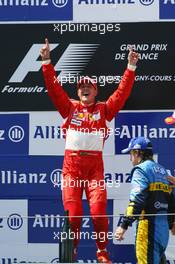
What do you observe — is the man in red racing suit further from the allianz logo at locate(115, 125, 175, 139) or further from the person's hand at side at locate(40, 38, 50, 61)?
the allianz logo at locate(115, 125, 175, 139)

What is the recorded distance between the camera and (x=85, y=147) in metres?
4.72

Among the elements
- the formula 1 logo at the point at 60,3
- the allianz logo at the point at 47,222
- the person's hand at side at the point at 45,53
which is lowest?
the allianz logo at the point at 47,222

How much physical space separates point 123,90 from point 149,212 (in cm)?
103

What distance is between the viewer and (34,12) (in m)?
5.03

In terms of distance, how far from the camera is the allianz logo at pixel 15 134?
503 centimetres

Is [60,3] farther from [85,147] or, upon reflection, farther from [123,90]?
[85,147]

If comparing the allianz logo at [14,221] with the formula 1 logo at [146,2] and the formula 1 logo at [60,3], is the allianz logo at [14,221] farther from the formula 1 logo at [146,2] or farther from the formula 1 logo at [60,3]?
the formula 1 logo at [146,2]

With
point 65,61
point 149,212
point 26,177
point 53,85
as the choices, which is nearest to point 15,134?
point 26,177

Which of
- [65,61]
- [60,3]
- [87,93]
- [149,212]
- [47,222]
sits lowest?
[47,222]

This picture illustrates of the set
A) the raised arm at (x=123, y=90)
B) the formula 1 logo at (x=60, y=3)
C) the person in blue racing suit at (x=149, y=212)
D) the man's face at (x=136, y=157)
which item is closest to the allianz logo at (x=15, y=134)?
the raised arm at (x=123, y=90)

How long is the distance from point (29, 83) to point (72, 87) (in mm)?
333

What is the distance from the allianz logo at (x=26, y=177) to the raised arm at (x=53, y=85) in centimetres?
55

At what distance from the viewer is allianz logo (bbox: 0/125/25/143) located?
503 centimetres

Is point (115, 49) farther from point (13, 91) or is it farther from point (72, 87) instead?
point (13, 91)
